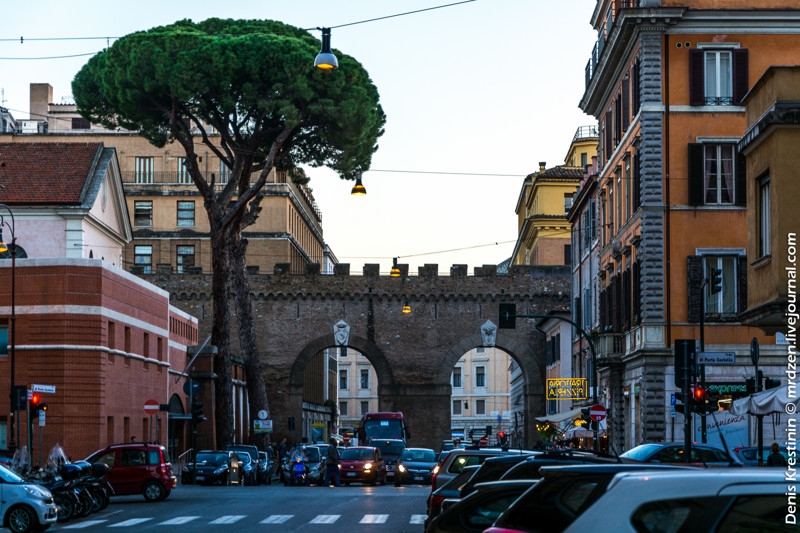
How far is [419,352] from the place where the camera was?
215ft

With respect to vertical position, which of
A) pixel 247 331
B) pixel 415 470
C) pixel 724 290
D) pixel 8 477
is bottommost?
pixel 415 470

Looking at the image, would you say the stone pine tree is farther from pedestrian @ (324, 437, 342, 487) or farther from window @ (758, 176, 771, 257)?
window @ (758, 176, 771, 257)

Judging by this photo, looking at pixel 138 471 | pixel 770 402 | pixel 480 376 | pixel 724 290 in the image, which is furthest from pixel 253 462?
pixel 480 376

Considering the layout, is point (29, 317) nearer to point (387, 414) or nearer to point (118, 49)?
point (118, 49)

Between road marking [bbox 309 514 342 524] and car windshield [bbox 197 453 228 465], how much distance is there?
56.7 feet

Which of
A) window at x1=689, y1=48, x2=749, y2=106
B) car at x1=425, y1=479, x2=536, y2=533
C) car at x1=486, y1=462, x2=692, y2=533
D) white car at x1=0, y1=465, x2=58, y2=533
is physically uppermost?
window at x1=689, y1=48, x2=749, y2=106

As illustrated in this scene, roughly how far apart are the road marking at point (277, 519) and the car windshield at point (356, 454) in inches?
729

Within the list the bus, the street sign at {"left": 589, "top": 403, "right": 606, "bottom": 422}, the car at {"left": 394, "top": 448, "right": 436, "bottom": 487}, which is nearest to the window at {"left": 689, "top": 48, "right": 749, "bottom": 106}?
the street sign at {"left": 589, "top": 403, "right": 606, "bottom": 422}

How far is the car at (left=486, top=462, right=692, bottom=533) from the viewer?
6027 mm

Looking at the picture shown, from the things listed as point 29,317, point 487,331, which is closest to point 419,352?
point 487,331

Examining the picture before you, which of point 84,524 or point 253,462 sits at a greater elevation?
point 84,524

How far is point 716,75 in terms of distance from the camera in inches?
1378

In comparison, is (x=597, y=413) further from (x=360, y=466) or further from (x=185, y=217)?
(x=185, y=217)

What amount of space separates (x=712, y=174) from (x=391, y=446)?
73.4 feet
